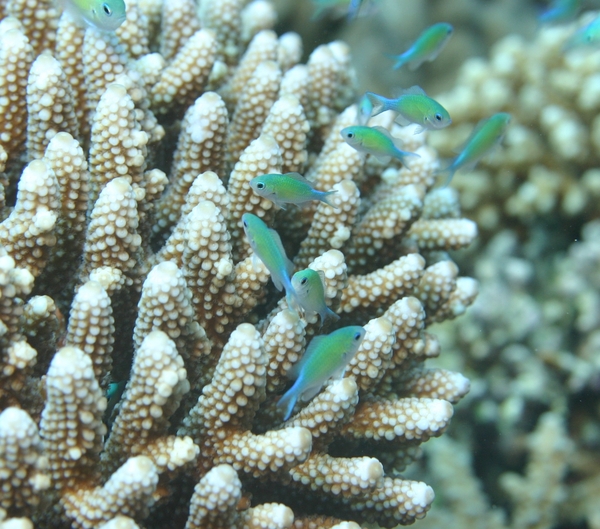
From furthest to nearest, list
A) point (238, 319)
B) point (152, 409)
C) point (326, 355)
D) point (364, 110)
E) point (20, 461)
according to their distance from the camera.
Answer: point (364, 110) < point (238, 319) < point (326, 355) < point (152, 409) < point (20, 461)

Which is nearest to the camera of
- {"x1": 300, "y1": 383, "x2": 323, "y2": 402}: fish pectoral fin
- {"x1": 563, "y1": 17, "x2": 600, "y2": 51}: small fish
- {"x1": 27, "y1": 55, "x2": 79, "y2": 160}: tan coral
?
{"x1": 300, "y1": 383, "x2": 323, "y2": 402}: fish pectoral fin

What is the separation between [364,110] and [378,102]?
11 cm

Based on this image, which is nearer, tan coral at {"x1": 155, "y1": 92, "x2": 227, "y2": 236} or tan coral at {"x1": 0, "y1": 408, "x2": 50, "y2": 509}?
tan coral at {"x1": 0, "y1": 408, "x2": 50, "y2": 509}

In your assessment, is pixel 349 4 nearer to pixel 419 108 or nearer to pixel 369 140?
pixel 419 108

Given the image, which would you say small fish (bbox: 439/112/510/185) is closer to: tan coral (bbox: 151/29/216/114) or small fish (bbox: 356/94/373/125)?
small fish (bbox: 356/94/373/125)

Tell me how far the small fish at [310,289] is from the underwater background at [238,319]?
10 centimetres

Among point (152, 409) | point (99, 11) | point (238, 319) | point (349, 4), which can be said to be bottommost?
point (152, 409)

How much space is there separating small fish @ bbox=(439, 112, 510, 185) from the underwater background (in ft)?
0.78

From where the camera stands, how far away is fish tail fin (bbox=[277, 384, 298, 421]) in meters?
1.94

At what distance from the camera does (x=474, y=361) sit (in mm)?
4434

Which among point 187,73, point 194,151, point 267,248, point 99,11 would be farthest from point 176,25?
point 267,248

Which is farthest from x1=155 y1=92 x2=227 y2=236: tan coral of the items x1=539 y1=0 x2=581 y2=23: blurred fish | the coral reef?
x1=539 y1=0 x2=581 y2=23: blurred fish

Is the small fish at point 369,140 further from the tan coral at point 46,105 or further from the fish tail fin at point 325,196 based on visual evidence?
the tan coral at point 46,105

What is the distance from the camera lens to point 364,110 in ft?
9.33
